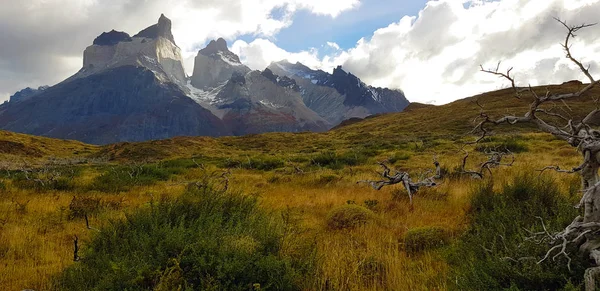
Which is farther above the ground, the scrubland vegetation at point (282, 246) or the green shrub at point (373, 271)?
the scrubland vegetation at point (282, 246)

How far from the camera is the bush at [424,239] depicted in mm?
5551

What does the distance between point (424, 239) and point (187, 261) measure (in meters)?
3.65

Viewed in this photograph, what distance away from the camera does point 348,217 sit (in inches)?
278

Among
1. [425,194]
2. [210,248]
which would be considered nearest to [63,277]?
[210,248]

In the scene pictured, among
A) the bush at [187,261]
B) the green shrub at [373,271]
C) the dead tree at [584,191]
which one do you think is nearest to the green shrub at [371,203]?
the green shrub at [373,271]

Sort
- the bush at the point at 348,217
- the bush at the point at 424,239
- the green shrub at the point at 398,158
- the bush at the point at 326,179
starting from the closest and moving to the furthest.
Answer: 1. the bush at the point at 424,239
2. the bush at the point at 348,217
3. the bush at the point at 326,179
4. the green shrub at the point at 398,158

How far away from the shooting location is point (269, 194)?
37.8ft

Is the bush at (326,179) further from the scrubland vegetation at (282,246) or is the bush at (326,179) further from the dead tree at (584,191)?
the dead tree at (584,191)

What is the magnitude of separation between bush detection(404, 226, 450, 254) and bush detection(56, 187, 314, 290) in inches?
73.1

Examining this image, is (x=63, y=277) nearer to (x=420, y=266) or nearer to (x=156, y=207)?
(x=156, y=207)

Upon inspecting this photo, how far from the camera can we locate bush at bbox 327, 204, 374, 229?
6.87 meters

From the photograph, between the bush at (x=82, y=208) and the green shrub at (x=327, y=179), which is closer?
the bush at (x=82, y=208)

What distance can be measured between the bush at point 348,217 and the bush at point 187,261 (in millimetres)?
2295

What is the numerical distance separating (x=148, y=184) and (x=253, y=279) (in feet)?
40.8
